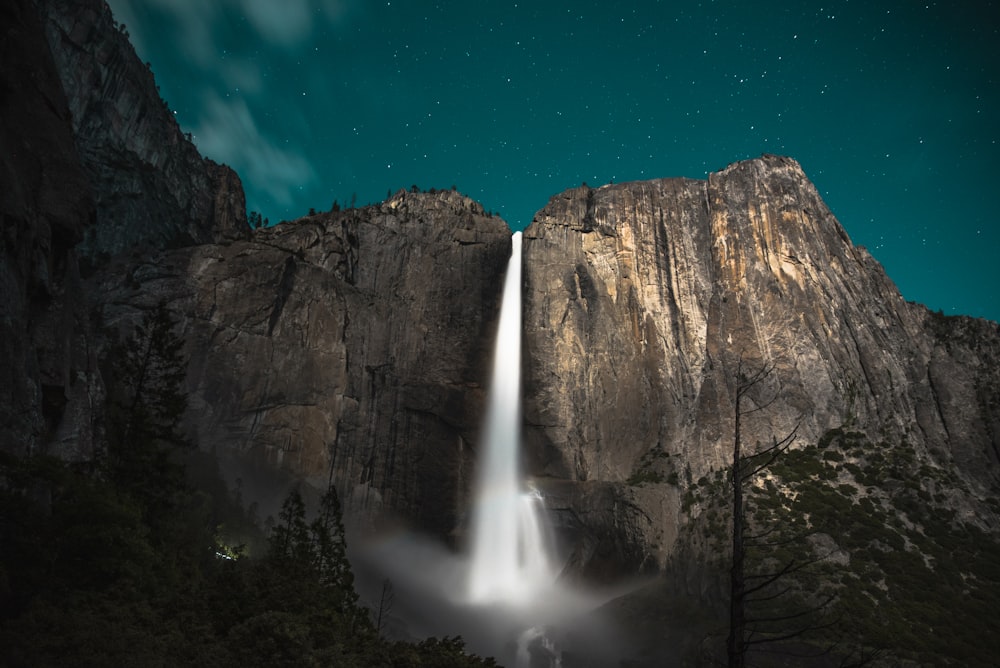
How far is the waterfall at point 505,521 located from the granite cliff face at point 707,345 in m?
2.39

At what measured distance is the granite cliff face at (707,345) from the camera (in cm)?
6025

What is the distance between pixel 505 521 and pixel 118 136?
71.2 m

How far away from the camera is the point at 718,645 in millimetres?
39156

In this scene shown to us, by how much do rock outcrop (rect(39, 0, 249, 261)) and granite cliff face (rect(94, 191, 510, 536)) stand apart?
1164 cm

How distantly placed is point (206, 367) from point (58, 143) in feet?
130

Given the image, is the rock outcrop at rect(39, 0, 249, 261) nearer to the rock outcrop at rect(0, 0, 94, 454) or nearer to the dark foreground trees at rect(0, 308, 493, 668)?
the rock outcrop at rect(0, 0, 94, 454)

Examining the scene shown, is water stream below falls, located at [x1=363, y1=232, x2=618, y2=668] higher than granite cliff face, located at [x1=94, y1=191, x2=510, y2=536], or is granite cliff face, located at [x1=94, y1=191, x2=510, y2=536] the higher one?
granite cliff face, located at [x1=94, y1=191, x2=510, y2=536]

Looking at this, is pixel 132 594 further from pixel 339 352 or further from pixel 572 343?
pixel 572 343

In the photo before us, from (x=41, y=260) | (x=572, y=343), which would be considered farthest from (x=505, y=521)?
(x=41, y=260)

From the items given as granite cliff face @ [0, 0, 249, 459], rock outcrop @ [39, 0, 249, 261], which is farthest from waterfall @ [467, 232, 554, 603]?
granite cliff face @ [0, 0, 249, 459]

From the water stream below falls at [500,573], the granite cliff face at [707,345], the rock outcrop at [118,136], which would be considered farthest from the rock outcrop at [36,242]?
the rock outcrop at [118,136]

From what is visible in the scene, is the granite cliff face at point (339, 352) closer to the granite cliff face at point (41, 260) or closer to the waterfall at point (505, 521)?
the waterfall at point (505, 521)

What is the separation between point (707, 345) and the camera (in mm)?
68250

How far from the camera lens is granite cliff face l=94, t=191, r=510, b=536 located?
204ft
